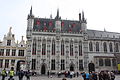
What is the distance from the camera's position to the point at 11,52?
4125 centimetres

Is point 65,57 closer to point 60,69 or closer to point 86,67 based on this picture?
point 60,69

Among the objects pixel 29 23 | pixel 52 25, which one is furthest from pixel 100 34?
pixel 29 23

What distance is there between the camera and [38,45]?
40844 mm

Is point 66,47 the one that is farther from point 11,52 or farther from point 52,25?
point 11,52

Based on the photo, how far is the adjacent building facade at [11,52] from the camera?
4038 centimetres

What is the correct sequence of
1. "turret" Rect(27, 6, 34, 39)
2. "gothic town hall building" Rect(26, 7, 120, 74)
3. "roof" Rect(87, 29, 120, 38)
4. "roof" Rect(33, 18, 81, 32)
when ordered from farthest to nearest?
"roof" Rect(87, 29, 120, 38) < "roof" Rect(33, 18, 81, 32) < "turret" Rect(27, 6, 34, 39) < "gothic town hall building" Rect(26, 7, 120, 74)

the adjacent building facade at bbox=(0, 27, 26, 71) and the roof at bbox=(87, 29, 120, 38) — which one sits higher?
the roof at bbox=(87, 29, 120, 38)

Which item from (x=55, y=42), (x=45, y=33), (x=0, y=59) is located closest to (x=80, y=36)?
(x=55, y=42)

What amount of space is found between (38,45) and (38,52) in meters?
2.20

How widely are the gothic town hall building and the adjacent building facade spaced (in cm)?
382

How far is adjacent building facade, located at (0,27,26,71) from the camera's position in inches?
1590

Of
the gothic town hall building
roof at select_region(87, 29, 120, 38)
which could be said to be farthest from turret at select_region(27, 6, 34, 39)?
roof at select_region(87, 29, 120, 38)

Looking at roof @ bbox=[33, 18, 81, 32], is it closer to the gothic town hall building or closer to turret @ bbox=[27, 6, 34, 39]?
the gothic town hall building

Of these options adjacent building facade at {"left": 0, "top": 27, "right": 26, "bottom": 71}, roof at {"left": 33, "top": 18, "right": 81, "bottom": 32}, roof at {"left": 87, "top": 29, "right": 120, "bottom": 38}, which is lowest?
adjacent building facade at {"left": 0, "top": 27, "right": 26, "bottom": 71}
